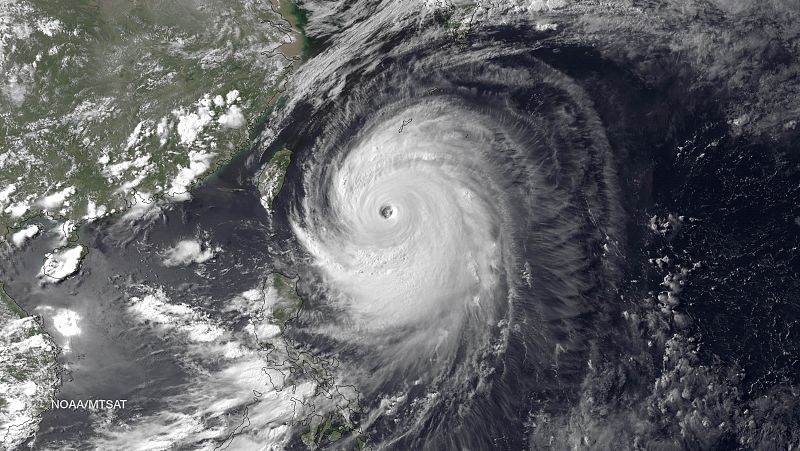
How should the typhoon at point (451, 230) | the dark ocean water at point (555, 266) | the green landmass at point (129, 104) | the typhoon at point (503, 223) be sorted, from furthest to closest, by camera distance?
the green landmass at point (129, 104)
the typhoon at point (451, 230)
the typhoon at point (503, 223)
the dark ocean water at point (555, 266)

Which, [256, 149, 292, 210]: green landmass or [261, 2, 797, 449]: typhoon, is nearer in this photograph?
[261, 2, 797, 449]: typhoon

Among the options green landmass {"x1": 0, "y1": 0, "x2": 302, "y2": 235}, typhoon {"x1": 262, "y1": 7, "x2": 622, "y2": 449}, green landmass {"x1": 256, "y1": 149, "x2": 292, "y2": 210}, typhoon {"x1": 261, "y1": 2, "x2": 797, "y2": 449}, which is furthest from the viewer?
green landmass {"x1": 256, "y1": 149, "x2": 292, "y2": 210}

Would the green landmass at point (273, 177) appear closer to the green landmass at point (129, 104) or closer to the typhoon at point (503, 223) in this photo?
the typhoon at point (503, 223)

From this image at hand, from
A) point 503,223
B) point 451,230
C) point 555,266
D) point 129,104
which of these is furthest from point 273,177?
point 555,266

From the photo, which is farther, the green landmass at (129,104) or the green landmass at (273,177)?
the green landmass at (273,177)

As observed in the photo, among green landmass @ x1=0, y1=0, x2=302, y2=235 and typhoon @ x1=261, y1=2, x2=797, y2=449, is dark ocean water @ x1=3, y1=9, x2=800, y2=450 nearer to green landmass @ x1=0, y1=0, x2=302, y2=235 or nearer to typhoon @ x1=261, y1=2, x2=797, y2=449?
typhoon @ x1=261, y1=2, x2=797, y2=449

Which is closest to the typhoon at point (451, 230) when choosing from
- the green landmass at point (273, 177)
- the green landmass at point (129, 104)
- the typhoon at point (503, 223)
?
the typhoon at point (503, 223)

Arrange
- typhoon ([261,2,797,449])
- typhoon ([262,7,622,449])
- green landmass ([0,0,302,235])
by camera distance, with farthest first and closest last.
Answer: green landmass ([0,0,302,235]) < typhoon ([262,7,622,449]) < typhoon ([261,2,797,449])

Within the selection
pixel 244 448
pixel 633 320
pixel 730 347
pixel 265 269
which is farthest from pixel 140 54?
pixel 730 347

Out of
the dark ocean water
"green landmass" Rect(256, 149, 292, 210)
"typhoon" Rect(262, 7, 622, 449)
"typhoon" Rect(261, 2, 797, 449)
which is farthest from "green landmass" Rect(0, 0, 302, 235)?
"typhoon" Rect(262, 7, 622, 449)

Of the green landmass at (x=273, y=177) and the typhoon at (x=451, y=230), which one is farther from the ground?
the green landmass at (x=273, y=177)

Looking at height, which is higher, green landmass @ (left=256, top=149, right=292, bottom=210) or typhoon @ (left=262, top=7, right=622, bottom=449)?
green landmass @ (left=256, top=149, right=292, bottom=210)

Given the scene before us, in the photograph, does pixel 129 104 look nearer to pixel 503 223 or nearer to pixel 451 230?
pixel 451 230
